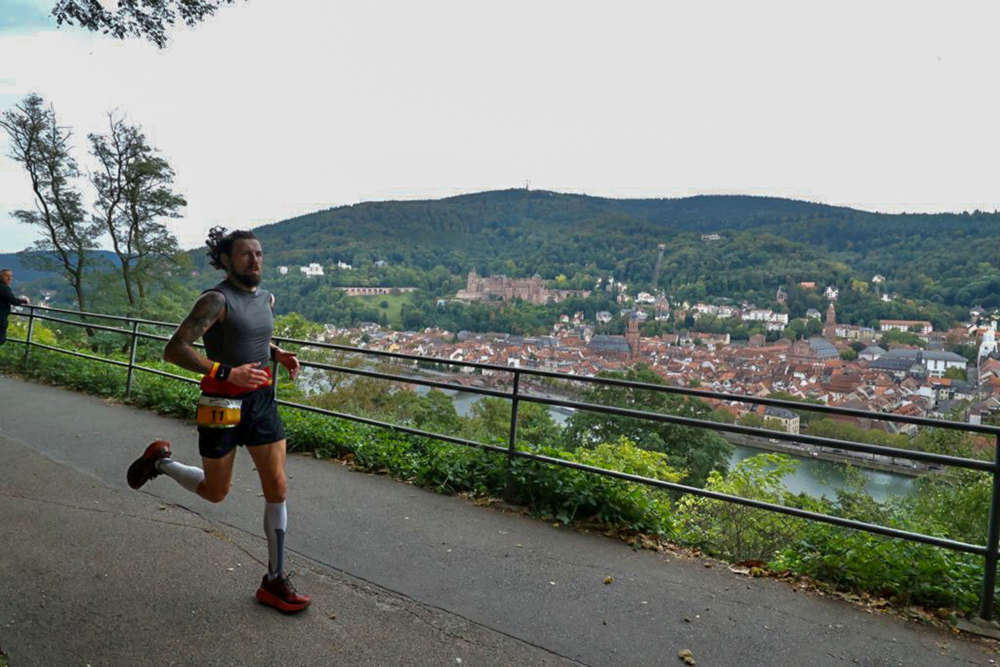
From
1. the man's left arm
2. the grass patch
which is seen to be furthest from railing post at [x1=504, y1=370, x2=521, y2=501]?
the grass patch


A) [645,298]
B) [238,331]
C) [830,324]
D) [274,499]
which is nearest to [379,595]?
[274,499]

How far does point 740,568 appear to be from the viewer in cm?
419

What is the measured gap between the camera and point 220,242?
3.27 m

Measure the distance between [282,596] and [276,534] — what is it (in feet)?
1.00

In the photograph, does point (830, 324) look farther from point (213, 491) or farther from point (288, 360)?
point (213, 491)

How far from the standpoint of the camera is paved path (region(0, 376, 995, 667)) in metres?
A: 3.01

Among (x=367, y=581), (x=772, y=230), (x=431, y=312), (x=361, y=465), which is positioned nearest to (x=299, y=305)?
(x=431, y=312)

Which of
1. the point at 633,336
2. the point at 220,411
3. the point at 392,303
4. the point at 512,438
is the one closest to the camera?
the point at 220,411

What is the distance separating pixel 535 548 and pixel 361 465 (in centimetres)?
226

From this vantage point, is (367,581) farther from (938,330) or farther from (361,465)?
(938,330)

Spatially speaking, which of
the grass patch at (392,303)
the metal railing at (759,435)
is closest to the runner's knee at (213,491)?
the metal railing at (759,435)

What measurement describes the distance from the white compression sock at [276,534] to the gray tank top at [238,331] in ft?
2.53

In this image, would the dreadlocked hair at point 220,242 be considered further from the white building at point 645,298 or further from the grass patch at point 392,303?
the white building at point 645,298

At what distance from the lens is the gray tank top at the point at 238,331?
3.13 metres
